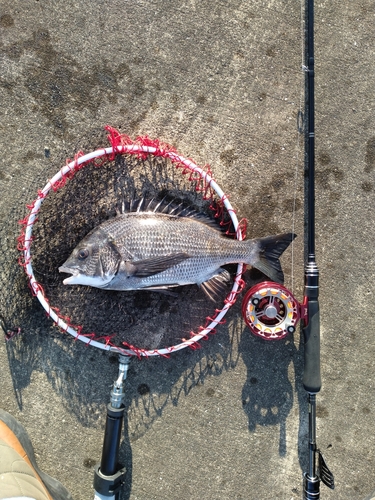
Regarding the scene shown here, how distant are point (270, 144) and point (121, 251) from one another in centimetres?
151

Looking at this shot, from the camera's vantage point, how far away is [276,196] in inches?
122

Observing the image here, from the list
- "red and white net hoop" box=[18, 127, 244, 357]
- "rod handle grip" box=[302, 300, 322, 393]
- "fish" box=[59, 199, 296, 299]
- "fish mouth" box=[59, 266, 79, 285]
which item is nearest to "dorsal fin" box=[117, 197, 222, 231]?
"fish" box=[59, 199, 296, 299]

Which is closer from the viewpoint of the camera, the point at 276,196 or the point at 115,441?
the point at 115,441

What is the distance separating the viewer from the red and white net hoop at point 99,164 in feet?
9.03

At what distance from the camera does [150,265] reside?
2668 mm

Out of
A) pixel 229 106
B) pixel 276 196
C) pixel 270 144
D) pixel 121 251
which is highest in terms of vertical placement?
pixel 229 106

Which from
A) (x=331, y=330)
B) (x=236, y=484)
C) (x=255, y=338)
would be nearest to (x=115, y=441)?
(x=236, y=484)

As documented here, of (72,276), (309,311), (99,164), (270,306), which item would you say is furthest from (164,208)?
(309,311)

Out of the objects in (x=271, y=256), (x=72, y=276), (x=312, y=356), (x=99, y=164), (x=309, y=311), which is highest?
(x=99, y=164)

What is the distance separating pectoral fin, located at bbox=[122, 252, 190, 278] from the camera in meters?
2.67

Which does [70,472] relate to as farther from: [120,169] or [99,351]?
[120,169]

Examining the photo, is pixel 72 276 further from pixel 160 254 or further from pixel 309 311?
pixel 309 311

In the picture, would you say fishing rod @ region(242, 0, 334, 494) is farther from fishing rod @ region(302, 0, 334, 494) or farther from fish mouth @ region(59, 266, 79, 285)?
fish mouth @ region(59, 266, 79, 285)

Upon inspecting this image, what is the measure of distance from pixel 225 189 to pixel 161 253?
813mm
